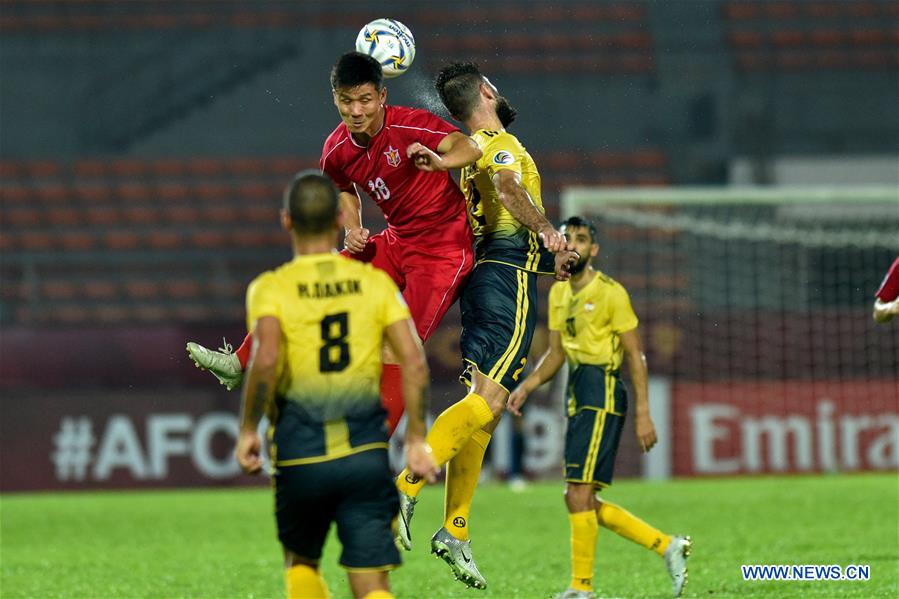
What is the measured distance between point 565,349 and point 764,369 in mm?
9816

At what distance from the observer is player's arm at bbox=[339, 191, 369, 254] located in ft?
22.2

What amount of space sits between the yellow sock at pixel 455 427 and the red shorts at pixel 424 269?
1.37 feet

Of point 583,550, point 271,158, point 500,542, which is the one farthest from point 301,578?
point 271,158

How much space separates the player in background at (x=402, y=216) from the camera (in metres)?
6.70

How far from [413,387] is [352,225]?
7.86ft

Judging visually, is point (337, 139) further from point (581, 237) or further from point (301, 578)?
point (301, 578)

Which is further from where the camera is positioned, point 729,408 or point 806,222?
point 806,222

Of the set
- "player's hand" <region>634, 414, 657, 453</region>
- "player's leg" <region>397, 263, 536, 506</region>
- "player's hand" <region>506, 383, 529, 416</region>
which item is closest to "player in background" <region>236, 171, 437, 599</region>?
"player's leg" <region>397, 263, 536, 506</region>

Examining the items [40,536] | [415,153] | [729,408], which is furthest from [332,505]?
[729,408]

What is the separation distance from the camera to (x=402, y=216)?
7027 mm

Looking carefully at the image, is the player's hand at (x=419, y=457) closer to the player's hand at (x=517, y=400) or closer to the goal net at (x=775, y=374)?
the player's hand at (x=517, y=400)

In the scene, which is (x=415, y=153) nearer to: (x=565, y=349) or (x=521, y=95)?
(x=565, y=349)

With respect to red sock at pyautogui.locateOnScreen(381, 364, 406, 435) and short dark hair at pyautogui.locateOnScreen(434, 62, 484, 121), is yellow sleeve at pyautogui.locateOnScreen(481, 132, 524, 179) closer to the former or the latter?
short dark hair at pyautogui.locateOnScreen(434, 62, 484, 121)

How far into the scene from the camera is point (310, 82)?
22047 millimetres
